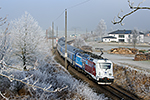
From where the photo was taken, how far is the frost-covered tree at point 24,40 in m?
16.3

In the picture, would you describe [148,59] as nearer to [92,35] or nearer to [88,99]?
[88,99]

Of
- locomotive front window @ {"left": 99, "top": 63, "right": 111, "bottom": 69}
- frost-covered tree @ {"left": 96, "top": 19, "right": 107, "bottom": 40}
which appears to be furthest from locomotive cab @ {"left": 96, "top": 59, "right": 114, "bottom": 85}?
frost-covered tree @ {"left": 96, "top": 19, "right": 107, "bottom": 40}

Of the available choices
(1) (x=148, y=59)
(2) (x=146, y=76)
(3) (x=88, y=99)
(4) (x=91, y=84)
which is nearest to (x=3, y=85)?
(3) (x=88, y=99)

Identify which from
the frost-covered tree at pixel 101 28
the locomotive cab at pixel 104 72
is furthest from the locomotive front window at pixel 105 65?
the frost-covered tree at pixel 101 28

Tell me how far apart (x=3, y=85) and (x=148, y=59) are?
81.1ft

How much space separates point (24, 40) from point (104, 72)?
28.3ft

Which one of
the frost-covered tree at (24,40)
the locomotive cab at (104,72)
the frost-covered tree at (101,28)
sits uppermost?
the frost-covered tree at (101,28)

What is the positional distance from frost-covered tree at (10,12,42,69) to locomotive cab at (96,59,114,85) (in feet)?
21.7

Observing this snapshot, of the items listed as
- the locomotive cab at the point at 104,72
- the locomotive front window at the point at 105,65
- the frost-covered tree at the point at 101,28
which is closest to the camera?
the locomotive cab at the point at 104,72

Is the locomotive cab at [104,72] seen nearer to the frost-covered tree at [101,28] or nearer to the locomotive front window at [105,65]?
the locomotive front window at [105,65]

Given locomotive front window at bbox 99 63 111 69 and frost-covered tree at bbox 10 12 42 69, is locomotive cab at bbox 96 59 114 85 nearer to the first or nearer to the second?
locomotive front window at bbox 99 63 111 69

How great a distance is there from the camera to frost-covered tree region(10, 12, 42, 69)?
16344mm

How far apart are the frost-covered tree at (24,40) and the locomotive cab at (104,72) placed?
260 inches

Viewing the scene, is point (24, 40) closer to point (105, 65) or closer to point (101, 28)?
point (105, 65)
